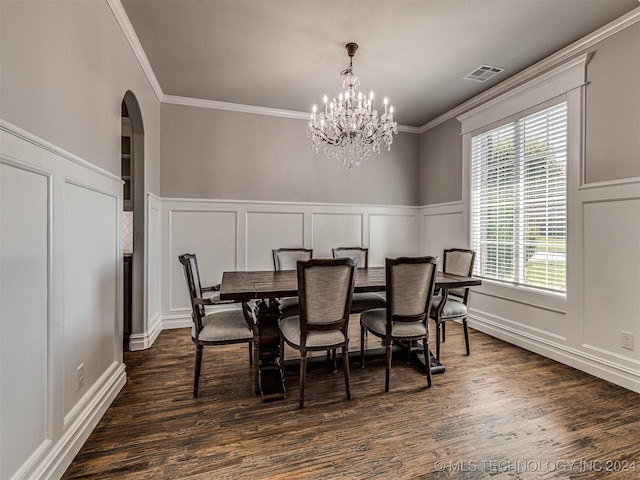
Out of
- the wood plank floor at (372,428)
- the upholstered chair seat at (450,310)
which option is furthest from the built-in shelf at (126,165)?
the upholstered chair seat at (450,310)

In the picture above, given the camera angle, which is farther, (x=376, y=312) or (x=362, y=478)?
(x=376, y=312)

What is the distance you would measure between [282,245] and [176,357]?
190 centimetres

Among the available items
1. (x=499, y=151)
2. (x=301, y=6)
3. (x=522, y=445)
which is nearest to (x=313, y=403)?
(x=522, y=445)

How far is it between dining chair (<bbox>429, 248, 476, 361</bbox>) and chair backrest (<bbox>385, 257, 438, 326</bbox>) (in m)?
0.47

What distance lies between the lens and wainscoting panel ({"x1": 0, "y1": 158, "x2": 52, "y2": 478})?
3.91 feet

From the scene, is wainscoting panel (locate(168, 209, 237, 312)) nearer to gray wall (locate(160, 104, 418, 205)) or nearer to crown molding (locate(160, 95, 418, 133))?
gray wall (locate(160, 104, 418, 205))

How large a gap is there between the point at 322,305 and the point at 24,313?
4.92ft

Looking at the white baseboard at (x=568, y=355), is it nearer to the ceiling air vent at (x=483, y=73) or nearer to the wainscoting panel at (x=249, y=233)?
the wainscoting panel at (x=249, y=233)

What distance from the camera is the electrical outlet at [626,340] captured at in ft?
7.98

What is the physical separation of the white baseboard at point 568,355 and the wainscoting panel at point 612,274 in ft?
0.39

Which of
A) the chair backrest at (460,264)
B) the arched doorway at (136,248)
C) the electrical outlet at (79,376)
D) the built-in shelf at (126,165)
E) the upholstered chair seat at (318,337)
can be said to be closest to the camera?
the electrical outlet at (79,376)

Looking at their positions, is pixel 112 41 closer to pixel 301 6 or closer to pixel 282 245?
pixel 301 6

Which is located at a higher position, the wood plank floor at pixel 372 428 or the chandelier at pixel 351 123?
the chandelier at pixel 351 123

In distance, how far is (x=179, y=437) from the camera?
6.02ft
